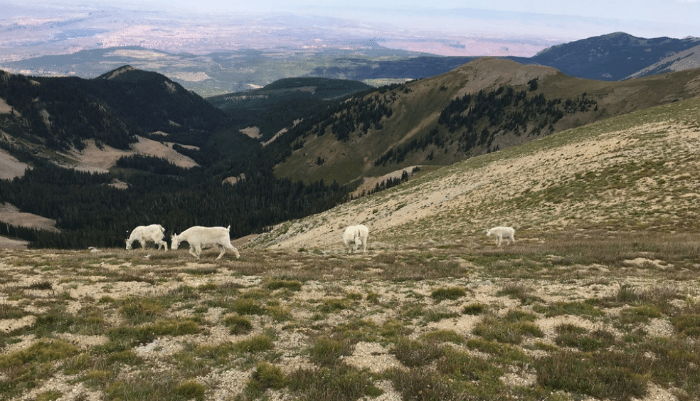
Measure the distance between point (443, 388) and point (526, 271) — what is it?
14203 millimetres

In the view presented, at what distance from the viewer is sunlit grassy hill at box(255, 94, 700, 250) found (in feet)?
104

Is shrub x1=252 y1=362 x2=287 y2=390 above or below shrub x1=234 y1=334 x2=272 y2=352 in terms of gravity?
above

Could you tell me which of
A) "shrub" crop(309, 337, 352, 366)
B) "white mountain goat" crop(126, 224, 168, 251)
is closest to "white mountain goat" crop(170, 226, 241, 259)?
"white mountain goat" crop(126, 224, 168, 251)

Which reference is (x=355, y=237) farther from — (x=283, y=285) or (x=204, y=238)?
(x=283, y=285)

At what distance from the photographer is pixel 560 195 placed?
132ft

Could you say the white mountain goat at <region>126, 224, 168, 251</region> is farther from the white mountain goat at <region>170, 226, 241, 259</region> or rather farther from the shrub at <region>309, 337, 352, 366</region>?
the shrub at <region>309, 337, 352, 366</region>

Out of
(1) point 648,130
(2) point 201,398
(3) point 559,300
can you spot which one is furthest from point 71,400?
(1) point 648,130

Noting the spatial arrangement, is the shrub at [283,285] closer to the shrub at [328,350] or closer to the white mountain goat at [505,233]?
the shrub at [328,350]

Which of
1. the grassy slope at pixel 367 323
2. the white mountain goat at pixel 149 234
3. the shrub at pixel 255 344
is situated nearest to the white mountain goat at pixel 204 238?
the grassy slope at pixel 367 323

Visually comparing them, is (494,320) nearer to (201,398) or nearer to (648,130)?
(201,398)

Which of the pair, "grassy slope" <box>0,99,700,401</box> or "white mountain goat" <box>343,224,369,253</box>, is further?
"white mountain goat" <box>343,224,369,253</box>

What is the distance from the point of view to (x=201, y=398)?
A: 817cm

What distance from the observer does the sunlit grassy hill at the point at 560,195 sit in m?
31.7

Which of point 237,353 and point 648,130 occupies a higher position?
point 648,130
